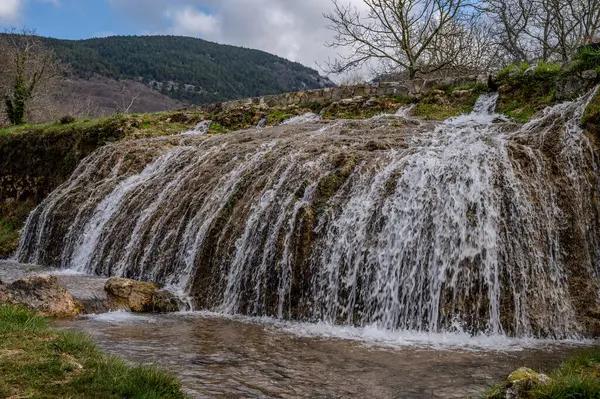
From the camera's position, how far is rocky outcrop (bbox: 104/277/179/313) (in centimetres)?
714

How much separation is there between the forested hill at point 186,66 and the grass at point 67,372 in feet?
199

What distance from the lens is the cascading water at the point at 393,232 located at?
6410mm

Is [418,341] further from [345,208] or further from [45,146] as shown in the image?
[45,146]

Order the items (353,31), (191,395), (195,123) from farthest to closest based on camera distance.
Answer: (353,31) < (195,123) < (191,395)

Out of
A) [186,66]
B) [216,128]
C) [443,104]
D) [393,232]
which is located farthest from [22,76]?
[186,66]

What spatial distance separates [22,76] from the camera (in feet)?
84.0

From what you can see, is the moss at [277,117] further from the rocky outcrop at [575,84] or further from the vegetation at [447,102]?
the rocky outcrop at [575,84]

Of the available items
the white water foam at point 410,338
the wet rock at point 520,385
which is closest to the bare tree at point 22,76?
the white water foam at point 410,338

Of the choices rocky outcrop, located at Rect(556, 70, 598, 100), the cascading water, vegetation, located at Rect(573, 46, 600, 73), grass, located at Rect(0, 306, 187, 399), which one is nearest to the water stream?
the cascading water

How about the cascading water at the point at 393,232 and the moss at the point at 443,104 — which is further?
the moss at the point at 443,104

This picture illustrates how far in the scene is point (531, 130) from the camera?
8.46 m

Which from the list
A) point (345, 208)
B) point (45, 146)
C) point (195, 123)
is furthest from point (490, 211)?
point (45, 146)

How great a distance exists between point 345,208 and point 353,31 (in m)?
14.4

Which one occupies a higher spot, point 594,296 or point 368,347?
point 594,296
